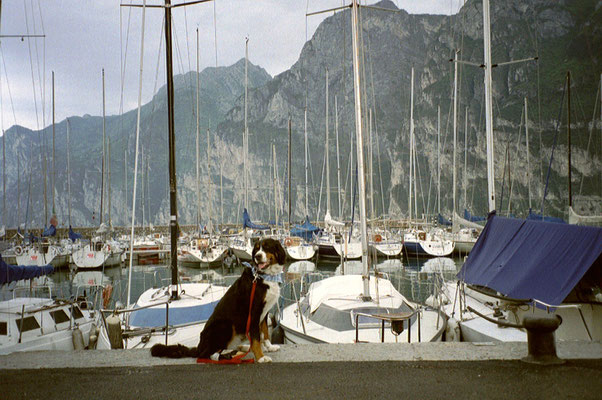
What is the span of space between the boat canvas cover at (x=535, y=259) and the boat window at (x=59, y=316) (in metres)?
10.7

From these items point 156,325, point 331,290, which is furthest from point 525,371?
point 156,325

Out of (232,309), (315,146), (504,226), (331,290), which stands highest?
(315,146)

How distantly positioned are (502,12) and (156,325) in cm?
16252

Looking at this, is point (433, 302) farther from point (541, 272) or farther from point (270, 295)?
point (270, 295)

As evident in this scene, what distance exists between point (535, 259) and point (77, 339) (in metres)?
11.2

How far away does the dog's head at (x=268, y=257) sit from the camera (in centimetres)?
436

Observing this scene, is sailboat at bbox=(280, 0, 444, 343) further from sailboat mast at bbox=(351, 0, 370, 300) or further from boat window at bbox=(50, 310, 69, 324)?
boat window at bbox=(50, 310, 69, 324)

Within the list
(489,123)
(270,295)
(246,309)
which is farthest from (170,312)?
(489,123)

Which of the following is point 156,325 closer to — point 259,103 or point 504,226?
point 504,226

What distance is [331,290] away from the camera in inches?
430

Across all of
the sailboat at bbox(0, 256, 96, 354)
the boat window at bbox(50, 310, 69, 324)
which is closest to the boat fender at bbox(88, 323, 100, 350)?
the sailboat at bbox(0, 256, 96, 354)

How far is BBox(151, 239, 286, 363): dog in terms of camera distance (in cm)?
436

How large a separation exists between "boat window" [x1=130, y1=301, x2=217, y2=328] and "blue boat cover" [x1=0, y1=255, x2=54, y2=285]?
265 cm

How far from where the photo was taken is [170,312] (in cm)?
995
